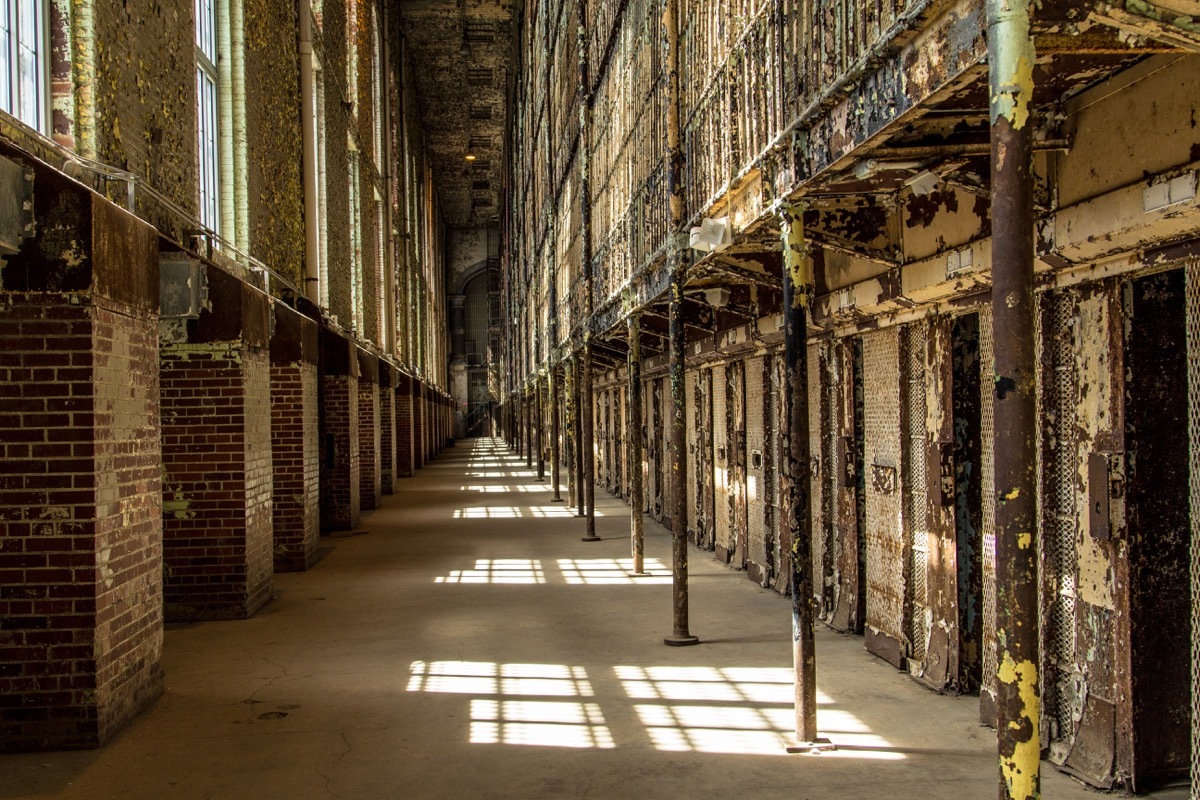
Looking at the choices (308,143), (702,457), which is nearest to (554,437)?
(702,457)

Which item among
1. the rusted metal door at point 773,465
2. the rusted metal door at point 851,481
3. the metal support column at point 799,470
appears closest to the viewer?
the metal support column at point 799,470

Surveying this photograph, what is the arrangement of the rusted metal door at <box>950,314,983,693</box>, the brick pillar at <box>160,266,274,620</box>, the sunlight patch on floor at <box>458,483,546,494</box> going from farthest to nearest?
the sunlight patch on floor at <box>458,483,546,494</box>
the brick pillar at <box>160,266,274,620</box>
the rusted metal door at <box>950,314,983,693</box>

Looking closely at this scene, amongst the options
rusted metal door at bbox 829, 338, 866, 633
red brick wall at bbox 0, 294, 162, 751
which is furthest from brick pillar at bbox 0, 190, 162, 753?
rusted metal door at bbox 829, 338, 866, 633

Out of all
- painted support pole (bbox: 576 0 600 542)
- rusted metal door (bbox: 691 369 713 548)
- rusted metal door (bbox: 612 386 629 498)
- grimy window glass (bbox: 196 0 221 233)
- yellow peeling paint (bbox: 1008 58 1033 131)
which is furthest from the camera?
rusted metal door (bbox: 612 386 629 498)

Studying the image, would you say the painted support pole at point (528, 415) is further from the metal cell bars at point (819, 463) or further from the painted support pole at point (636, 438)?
the metal cell bars at point (819, 463)

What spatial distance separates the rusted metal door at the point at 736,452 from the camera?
402 inches

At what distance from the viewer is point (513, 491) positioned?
71.7 feet

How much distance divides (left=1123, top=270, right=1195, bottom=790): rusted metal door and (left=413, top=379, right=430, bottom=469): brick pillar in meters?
23.2

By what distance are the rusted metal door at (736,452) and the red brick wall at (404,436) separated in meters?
16.3

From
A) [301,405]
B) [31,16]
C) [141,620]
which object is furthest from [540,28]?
A: [141,620]

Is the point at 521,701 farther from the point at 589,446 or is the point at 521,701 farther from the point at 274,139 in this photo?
the point at 274,139

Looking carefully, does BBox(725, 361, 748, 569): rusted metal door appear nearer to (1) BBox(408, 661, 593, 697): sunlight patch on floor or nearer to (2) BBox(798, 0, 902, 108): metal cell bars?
(1) BBox(408, 661, 593, 697): sunlight patch on floor

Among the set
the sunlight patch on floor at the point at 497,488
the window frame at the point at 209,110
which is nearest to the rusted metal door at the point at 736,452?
the window frame at the point at 209,110

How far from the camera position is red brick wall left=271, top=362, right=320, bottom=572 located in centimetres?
1092
